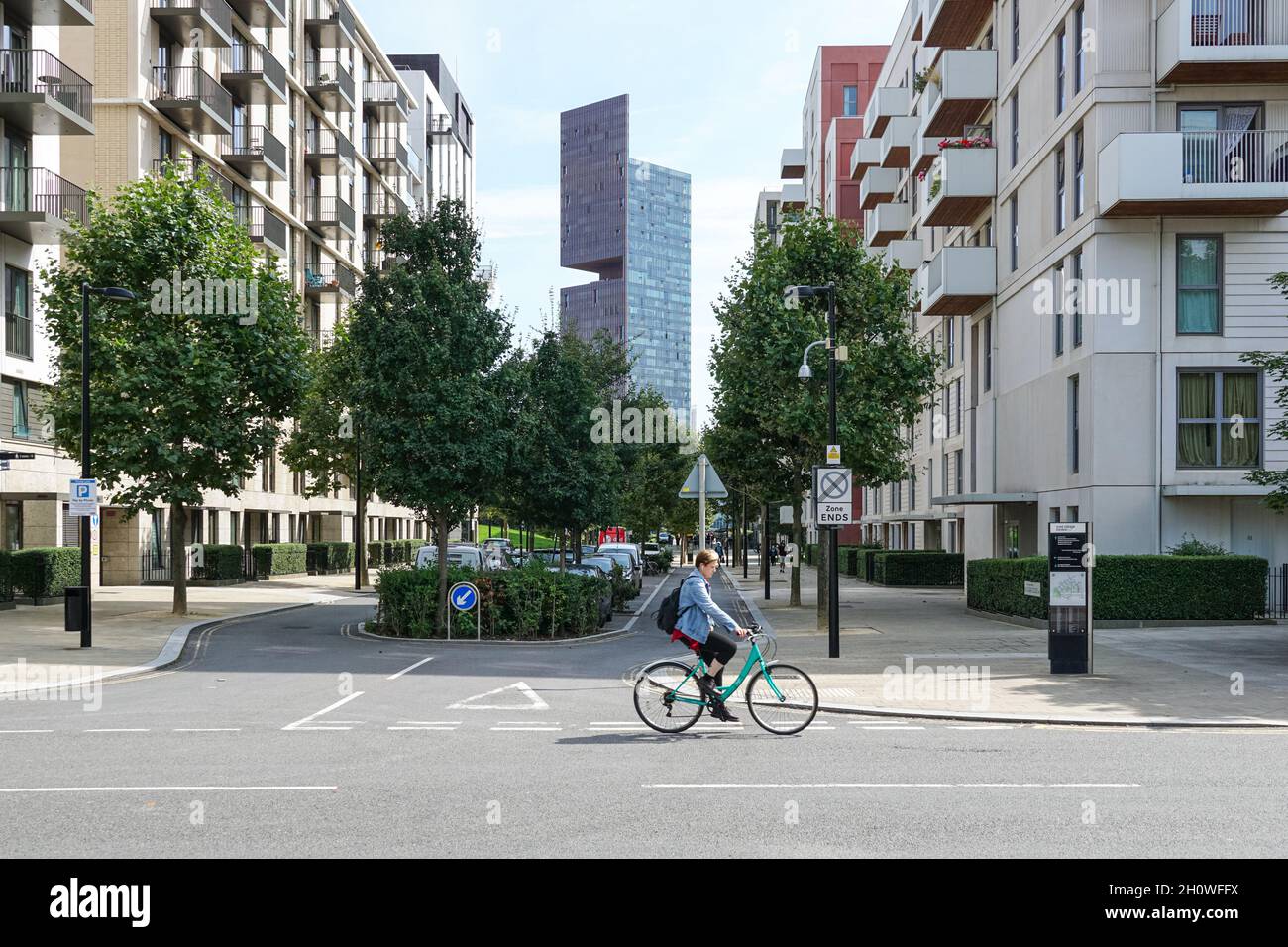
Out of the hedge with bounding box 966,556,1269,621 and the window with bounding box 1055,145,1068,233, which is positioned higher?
the window with bounding box 1055,145,1068,233

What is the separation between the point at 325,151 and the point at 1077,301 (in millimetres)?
44631

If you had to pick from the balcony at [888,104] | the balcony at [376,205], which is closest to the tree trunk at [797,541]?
the balcony at [888,104]

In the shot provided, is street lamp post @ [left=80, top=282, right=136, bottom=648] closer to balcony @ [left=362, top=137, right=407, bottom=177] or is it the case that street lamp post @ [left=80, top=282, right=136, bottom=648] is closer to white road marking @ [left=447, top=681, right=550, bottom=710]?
white road marking @ [left=447, top=681, right=550, bottom=710]

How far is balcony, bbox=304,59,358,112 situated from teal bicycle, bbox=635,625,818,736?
56565 millimetres

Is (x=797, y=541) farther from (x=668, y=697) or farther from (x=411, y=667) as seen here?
(x=668, y=697)

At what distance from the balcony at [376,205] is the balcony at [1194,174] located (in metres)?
53.5

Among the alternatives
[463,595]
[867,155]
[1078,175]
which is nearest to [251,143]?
[867,155]

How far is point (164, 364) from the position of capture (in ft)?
91.2

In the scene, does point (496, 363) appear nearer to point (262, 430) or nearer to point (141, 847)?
point (262, 430)

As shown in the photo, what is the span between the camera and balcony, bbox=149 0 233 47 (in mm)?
42969

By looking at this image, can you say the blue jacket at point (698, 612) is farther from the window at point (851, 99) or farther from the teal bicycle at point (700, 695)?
the window at point (851, 99)

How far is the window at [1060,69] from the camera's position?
97.1ft

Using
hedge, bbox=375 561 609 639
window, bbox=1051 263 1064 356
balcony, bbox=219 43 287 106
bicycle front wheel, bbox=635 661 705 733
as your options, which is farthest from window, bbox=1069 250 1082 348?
balcony, bbox=219 43 287 106

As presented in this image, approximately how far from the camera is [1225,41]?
84.1 ft
